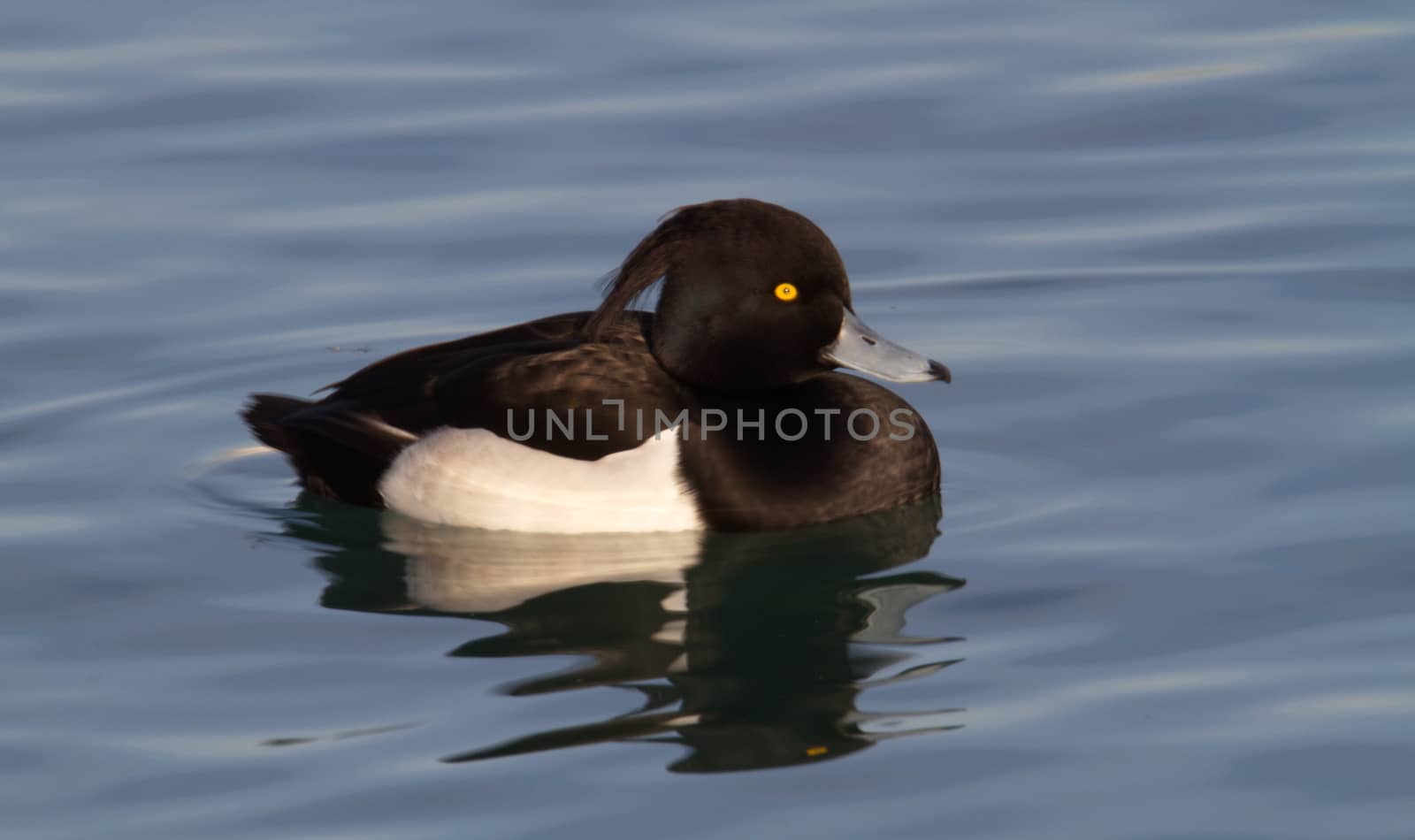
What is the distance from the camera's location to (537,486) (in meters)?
6.69

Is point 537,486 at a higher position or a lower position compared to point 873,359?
lower

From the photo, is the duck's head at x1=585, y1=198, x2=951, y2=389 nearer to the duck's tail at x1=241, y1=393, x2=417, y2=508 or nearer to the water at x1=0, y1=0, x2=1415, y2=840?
the water at x1=0, y1=0, x2=1415, y2=840

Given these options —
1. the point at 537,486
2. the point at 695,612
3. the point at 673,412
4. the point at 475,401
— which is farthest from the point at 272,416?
the point at 695,612

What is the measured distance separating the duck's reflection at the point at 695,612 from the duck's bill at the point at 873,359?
404mm

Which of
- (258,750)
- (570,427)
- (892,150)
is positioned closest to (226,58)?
(892,150)

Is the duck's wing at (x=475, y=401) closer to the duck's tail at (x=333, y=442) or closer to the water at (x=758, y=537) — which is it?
the duck's tail at (x=333, y=442)

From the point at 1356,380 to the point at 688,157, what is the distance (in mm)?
3453

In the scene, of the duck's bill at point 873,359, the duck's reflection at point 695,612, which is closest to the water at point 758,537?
the duck's reflection at point 695,612

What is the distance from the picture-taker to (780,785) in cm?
494

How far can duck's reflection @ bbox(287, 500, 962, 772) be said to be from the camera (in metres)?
5.24

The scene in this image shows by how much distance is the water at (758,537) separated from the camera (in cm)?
504

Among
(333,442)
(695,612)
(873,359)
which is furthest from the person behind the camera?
(333,442)

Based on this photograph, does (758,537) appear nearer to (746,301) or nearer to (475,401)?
(746,301)

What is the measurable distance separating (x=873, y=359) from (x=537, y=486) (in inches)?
41.8
